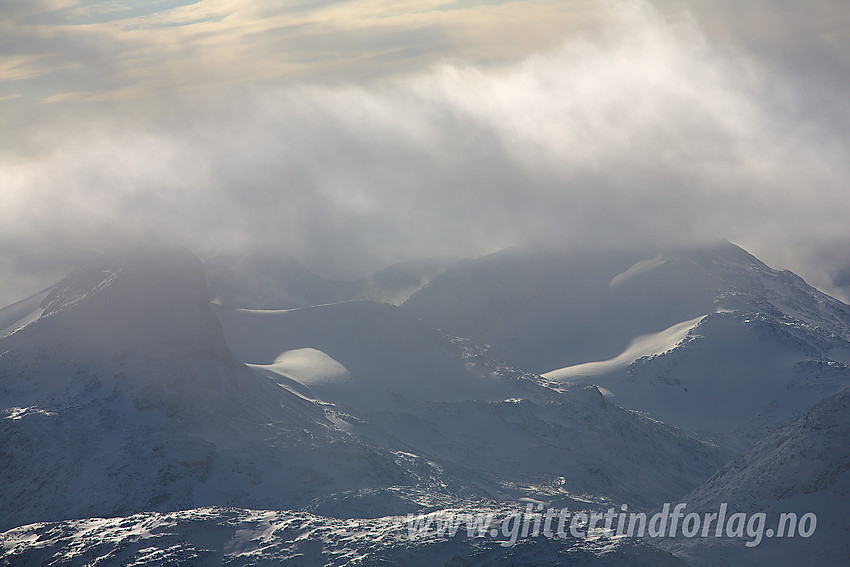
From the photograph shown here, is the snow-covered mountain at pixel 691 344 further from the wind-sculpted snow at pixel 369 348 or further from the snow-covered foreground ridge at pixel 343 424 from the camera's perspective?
the wind-sculpted snow at pixel 369 348

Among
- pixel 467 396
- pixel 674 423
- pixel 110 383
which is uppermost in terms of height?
pixel 110 383

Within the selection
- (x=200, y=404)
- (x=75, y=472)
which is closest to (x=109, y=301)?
(x=200, y=404)

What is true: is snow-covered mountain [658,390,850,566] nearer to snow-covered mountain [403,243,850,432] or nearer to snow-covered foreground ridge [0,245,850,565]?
snow-covered foreground ridge [0,245,850,565]

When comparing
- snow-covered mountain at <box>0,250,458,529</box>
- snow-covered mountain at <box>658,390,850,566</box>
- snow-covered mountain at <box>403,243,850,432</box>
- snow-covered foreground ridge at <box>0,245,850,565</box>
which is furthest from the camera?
snow-covered mountain at <box>403,243,850,432</box>

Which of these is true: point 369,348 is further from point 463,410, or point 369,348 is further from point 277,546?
point 277,546

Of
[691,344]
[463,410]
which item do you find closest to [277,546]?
[463,410]

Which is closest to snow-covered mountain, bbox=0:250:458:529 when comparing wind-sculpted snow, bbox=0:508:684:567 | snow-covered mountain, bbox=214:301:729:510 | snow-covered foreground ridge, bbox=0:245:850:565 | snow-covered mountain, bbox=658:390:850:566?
snow-covered foreground ridge, bbox=0:245:850:565

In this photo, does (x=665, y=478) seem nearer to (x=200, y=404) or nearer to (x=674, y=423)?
(x=674, y=423)
